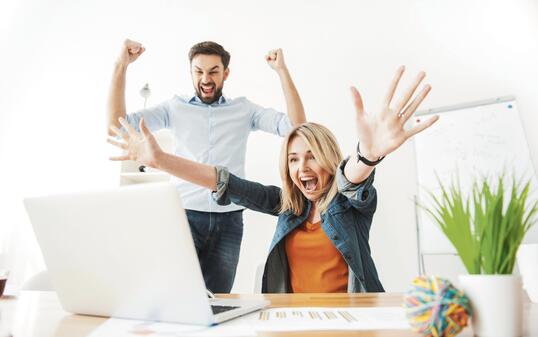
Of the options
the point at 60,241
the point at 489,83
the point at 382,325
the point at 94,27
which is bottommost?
the point at 382,325

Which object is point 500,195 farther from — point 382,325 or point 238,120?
point 238,120

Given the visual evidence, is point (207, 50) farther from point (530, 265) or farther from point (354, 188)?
point (530, 265)

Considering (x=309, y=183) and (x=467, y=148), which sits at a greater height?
(x=467, y=148)

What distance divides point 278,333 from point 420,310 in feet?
0.63

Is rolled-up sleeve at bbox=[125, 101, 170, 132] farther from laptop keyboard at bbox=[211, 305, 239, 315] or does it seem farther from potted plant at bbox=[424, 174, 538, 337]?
potted plant at bbox=[424, 174, 538, 337]

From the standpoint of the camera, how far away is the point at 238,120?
203 centimetres

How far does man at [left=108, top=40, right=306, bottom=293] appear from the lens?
72.8 inches

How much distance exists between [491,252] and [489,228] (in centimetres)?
3

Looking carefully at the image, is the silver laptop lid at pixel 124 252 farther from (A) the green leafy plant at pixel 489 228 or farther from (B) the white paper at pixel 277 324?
(A) the green leafy plant at pixel 489 228

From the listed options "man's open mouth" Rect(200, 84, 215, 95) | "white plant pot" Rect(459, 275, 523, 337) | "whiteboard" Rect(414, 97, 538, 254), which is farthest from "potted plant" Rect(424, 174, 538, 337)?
"whiteboard" Rect(414, 97, 538, 254)

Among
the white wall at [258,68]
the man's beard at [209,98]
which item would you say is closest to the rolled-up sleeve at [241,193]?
the man's beard at [209,98]

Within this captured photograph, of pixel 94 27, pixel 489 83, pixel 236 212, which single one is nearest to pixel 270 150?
pixel 236 212

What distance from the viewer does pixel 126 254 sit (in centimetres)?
62

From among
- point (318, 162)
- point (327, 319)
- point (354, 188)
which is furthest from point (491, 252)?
point (318, 162)
